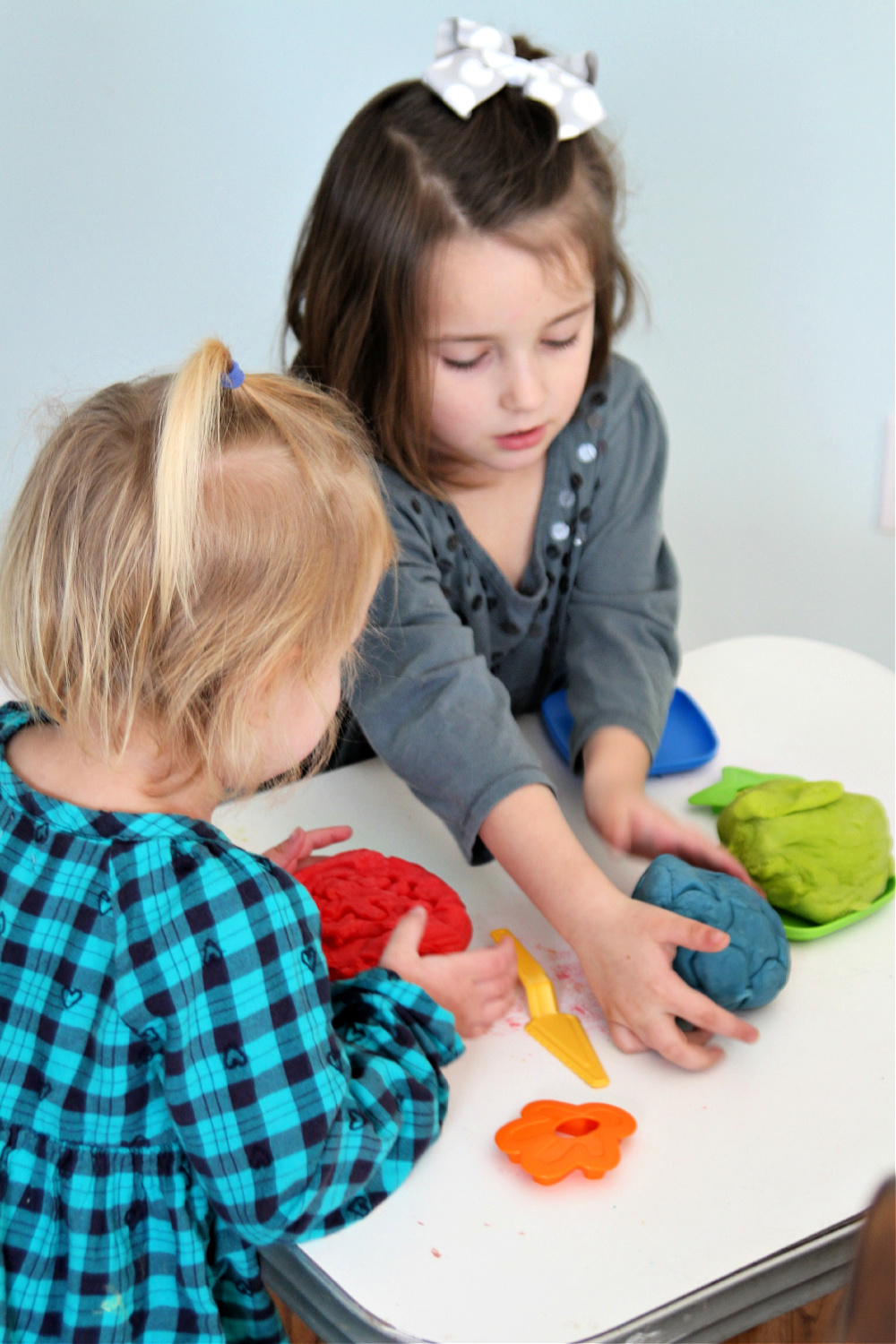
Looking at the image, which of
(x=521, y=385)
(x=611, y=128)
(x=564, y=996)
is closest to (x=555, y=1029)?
(x=564, y=996)

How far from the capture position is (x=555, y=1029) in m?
0.67

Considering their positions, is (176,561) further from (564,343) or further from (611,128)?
(611,128)

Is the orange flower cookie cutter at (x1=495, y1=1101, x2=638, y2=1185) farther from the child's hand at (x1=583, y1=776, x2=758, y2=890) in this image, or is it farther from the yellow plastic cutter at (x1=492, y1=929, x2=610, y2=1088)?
the child's hand at (x1=583, y1=776, x2=758, y2=890)

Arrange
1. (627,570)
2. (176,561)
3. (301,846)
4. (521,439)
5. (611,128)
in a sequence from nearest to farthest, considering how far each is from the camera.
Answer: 1. (176,561)
2. (301,846)
3. (521,439)
4. (627,570)
5. (611,128)

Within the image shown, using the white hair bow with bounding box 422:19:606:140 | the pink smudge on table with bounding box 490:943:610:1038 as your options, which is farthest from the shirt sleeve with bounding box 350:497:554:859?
the white hair bow with bounding box 422:19:606:140

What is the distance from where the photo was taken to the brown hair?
828 mm

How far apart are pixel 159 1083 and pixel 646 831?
0.36 meters

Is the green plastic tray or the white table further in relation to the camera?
Result: the green plastic tray

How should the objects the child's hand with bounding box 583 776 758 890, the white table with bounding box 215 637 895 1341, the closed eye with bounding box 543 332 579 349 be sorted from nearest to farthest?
the white table with bounding box 215 637 895 1341 → the child's hand with bounding box 583 776 758 890 → the closed eye with bounding box 543 332 579 349

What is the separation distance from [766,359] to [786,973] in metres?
1.01

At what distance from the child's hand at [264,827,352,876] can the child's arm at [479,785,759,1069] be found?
3.9 inches

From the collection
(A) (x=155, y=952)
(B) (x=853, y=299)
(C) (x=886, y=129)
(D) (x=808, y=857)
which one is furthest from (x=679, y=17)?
(A) (x=155, y=952)

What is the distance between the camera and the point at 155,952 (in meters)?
0.56

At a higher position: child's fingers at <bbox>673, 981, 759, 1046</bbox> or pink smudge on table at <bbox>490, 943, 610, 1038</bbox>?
child's fingers at <bbox>673, 981, 759, 1046</bbox>
